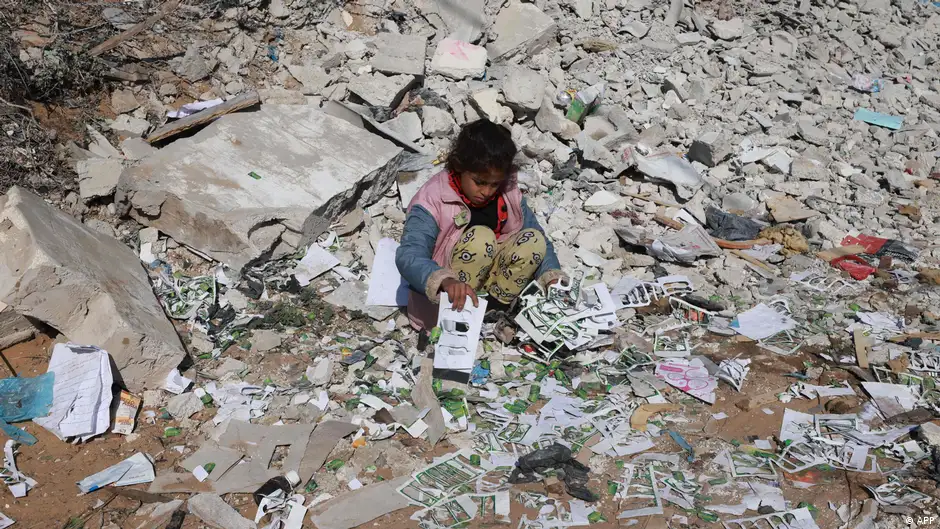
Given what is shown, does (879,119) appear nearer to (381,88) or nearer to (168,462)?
(381,88)

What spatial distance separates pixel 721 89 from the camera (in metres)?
6.83

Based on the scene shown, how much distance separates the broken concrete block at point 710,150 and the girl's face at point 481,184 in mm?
2989

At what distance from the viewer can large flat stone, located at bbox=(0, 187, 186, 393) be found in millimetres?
2979

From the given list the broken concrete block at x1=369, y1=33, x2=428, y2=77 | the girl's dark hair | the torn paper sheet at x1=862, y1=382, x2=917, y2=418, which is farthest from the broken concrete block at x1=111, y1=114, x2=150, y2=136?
the torn paper sheet at x1=862, y1=382, x2=917, y2=418

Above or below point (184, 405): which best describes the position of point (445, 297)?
above

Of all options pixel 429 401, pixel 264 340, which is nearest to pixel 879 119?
pixel 429 401

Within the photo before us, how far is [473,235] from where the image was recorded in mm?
3404

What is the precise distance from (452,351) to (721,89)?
5004 millimetres

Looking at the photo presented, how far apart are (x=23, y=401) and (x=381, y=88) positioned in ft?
11.4

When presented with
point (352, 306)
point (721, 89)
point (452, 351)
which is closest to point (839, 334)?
point (452, 351)

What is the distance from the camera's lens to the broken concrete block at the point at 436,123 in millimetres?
5434

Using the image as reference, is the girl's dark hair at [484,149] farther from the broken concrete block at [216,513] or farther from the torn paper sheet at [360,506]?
the broken concrete block at [216,513]

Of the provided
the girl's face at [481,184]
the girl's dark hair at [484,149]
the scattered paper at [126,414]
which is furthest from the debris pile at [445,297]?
the girl's dark hair at [484,149]

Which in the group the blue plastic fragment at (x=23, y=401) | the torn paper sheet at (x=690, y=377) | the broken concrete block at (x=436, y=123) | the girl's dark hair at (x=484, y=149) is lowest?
the torn paper sheet at (x=690, y=377)
